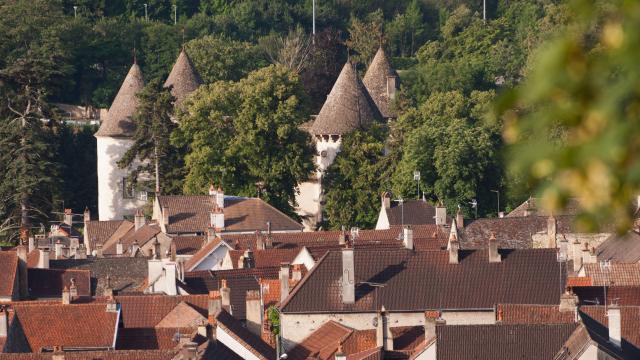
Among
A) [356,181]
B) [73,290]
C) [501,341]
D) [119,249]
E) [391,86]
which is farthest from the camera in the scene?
[391,86]

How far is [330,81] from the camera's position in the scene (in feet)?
365

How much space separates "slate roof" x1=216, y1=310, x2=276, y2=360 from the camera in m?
33.8

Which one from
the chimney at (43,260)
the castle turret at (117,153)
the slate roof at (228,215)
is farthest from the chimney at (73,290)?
the castle turret at (117,153)

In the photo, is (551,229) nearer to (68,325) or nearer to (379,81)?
(68,325)

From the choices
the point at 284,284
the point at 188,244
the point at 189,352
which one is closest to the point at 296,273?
the point at 284,284

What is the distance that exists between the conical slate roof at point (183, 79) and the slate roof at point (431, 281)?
47.7 m

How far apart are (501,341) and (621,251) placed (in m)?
21.9

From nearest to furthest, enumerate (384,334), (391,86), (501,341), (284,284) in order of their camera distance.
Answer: (501,341), (384,334), (284,284), (391,86)

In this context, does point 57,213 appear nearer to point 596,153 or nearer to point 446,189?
point 446,189

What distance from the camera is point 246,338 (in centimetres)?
3456

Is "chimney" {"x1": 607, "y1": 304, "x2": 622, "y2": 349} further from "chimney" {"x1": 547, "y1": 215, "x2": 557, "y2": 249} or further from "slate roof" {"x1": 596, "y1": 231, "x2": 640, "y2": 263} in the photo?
"chimney" {"x1": 547, "y1": 215, "x2": 557, "y2": 249}

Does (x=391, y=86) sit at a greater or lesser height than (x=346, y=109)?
greater

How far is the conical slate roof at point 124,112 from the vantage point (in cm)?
8981

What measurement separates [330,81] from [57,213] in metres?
32.2
